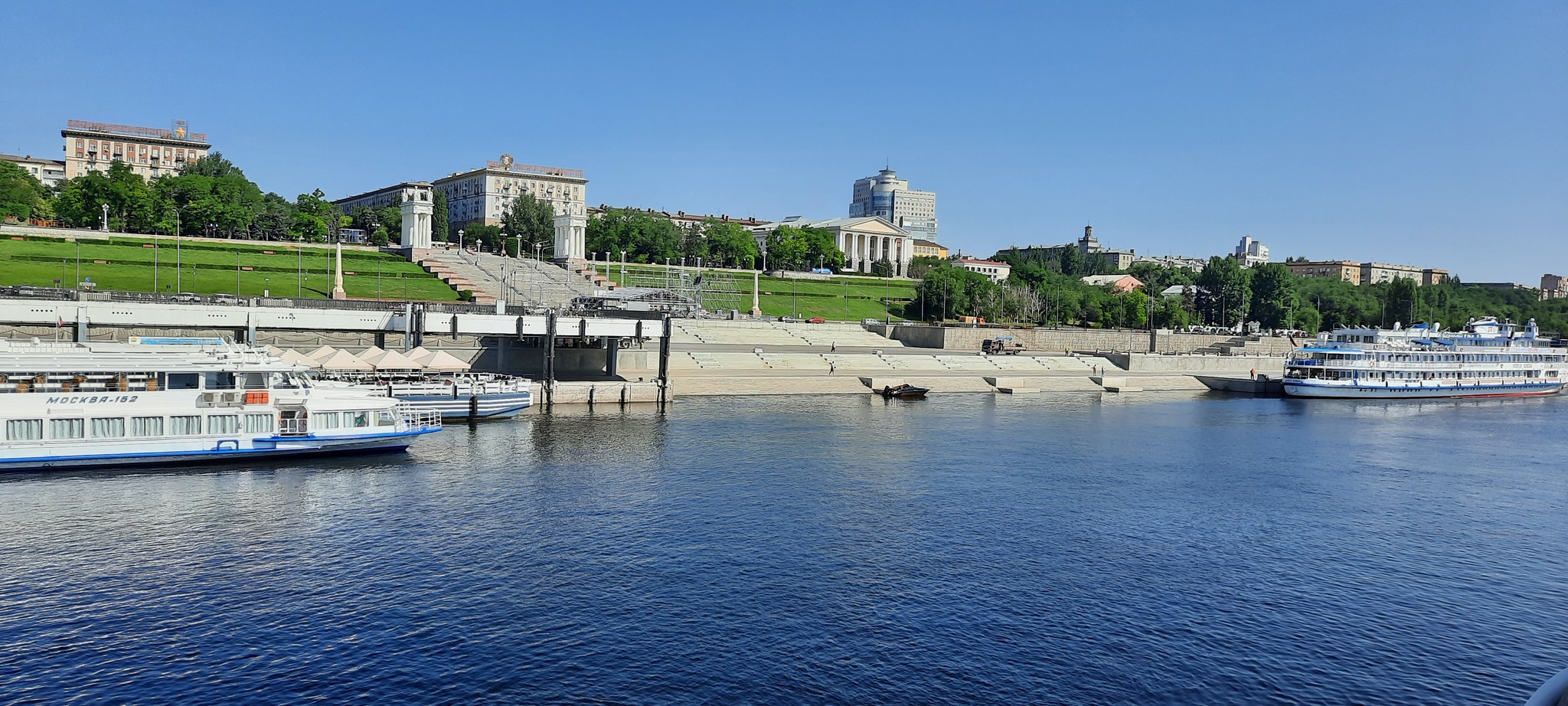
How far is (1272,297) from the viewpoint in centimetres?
16600

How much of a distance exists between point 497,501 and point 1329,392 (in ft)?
273

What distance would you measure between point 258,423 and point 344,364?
14746mm

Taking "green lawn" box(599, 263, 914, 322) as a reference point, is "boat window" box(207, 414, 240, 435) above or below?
below

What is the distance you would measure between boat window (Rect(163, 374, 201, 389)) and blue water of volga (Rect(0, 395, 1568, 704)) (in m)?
4.03

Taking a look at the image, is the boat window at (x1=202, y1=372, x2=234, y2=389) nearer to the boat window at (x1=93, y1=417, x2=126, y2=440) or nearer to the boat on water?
the boat window at (x1=93, y1=417, x2=126, y2=440)

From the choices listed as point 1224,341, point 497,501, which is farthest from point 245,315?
point 1224,341

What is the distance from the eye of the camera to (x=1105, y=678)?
2305 centimetres

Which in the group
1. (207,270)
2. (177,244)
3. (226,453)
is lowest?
(226,453)

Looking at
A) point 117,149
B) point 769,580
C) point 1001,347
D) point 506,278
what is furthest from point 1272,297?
point 117,149

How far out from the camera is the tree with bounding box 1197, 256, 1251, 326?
16825cm

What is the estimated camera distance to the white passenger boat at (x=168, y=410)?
39844 mm

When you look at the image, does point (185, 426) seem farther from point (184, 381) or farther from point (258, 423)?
point (258, 423)

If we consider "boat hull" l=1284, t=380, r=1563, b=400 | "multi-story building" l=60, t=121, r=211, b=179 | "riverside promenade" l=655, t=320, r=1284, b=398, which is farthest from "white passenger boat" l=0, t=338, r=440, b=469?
"multi-story building" l=60, t=121, r=211, b=179

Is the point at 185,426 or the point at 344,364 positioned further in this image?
the point at 344,364
